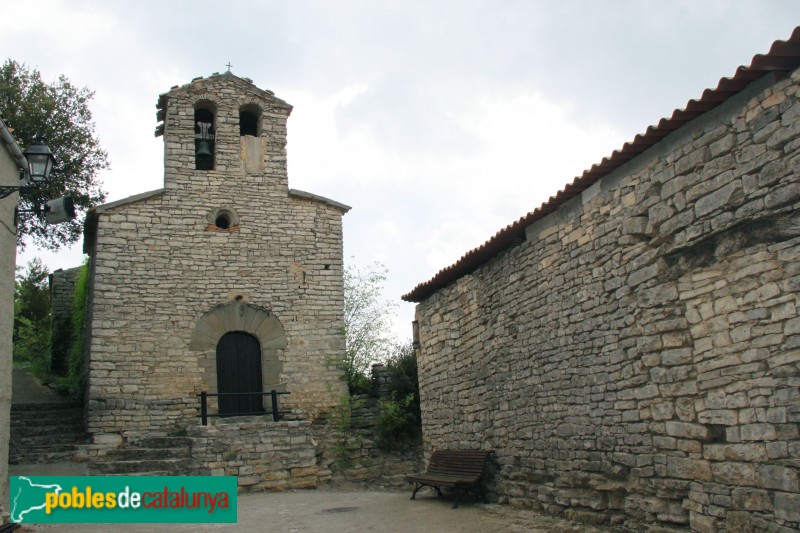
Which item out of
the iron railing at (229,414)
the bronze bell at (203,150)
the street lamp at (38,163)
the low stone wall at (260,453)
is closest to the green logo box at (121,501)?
the low stone wall at (260,453)

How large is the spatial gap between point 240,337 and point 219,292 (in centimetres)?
99

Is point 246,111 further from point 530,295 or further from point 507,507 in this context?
point 507,507

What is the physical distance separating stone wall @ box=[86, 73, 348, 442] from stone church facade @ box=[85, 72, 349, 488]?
2 centimetres

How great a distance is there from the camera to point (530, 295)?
8.31m

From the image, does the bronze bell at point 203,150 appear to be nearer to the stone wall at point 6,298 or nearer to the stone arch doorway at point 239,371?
the stone arch doorway at point 239,371

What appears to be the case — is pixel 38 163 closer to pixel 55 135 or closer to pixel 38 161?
pixel 38 161

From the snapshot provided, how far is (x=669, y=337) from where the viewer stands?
603cm

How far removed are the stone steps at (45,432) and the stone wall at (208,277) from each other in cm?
64

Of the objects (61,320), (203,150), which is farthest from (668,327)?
(61,320)

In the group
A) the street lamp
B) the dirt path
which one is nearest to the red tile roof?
the dirt path

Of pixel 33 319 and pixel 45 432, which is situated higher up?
pixel 33 319

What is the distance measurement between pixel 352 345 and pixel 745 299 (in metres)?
12.3

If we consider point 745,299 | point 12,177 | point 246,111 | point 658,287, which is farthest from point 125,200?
point 745,299

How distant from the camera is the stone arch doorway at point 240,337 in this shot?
42.9ft
